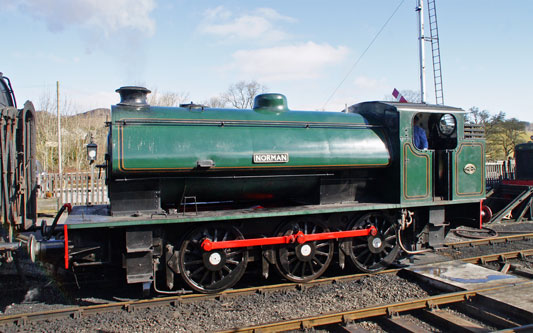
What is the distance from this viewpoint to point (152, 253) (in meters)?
5.50

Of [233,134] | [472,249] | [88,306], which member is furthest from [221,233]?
[472,249]

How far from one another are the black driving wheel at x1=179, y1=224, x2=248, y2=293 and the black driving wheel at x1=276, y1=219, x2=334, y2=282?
630 mm

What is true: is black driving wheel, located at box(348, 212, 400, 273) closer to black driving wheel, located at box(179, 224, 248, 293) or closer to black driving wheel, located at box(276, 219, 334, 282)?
black driving wheel, located at box(276, 219, 334, 282)

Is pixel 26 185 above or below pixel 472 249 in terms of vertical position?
above

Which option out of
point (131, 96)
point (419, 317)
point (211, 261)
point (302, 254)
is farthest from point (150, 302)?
point (419, 317)

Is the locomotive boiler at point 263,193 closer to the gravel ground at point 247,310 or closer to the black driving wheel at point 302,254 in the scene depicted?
the black driving wheel at point 302,254

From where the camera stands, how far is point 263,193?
649 centimetres

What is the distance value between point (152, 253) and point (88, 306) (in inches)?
40.8

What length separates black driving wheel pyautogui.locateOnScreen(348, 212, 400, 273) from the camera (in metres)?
6.66

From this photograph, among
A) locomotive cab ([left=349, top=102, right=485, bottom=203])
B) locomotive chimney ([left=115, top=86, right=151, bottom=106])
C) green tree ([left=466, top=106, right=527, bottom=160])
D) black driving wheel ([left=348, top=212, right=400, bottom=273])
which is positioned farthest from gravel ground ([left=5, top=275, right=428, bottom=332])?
green tree ([left=466, top=106, right=527, bottom=160])

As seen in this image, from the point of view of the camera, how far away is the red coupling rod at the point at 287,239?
5641mm

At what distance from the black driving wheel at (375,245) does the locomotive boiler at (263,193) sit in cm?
2

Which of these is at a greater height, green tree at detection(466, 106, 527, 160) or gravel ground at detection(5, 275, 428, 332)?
green tree at detection(466, 106, 527, 160)

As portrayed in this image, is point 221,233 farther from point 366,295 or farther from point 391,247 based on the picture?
point 391,247
